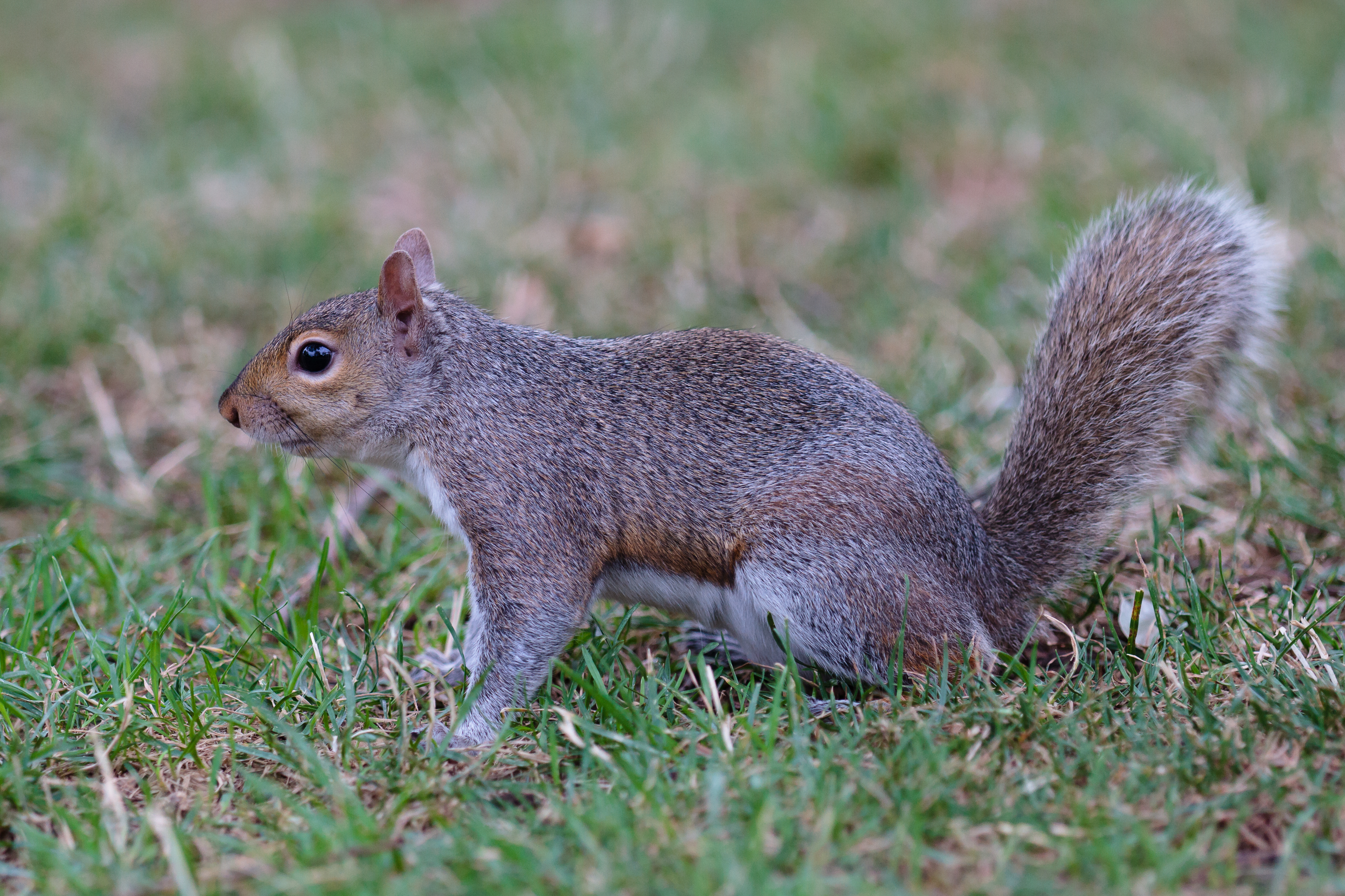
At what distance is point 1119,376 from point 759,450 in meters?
0.88

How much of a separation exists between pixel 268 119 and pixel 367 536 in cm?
410

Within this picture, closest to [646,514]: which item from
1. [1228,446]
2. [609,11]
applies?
[1228,446]

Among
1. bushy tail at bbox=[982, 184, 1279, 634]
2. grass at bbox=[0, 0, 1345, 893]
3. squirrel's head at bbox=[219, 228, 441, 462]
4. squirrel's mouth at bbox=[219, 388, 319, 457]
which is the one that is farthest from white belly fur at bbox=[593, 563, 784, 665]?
squirrel's mouth at bbox=[219, 388, 319, 457]

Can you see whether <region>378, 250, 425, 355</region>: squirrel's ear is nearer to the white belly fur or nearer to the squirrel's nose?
the squirrel's nose

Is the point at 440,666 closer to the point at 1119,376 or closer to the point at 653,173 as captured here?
the point at 1119,376

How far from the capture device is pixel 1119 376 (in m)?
2.99

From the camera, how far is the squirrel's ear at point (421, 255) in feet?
10.8

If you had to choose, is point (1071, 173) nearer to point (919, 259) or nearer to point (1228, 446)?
point (919, 259)

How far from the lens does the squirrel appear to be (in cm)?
278

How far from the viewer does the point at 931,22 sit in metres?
7.54

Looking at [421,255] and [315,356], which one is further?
[421,255]

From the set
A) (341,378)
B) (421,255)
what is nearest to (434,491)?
(341,378)

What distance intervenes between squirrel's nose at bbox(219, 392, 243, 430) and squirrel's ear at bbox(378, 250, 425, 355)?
1.35ft

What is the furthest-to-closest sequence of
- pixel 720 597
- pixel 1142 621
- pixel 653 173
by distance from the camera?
1. pixel 653 173
2. pixel 1142 621
3. pixel 720 597
